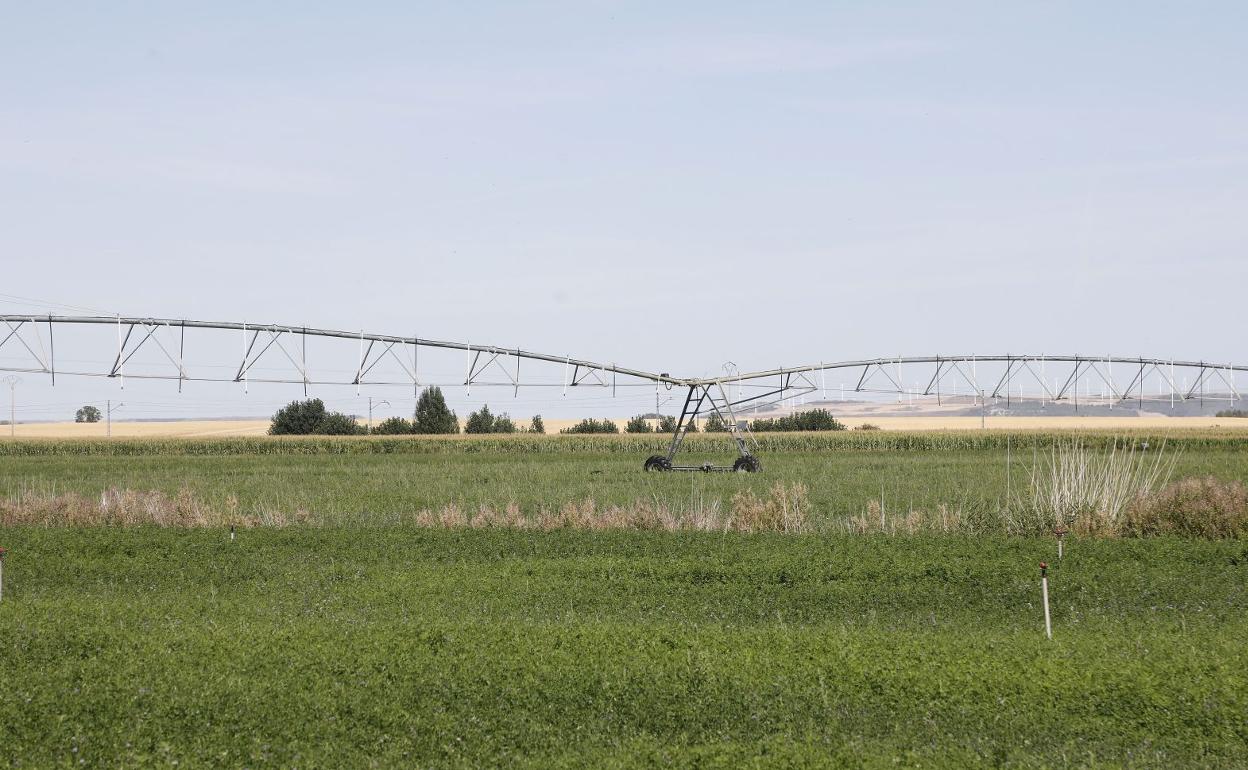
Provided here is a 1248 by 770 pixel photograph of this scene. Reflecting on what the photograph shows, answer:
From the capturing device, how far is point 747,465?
3841 cm

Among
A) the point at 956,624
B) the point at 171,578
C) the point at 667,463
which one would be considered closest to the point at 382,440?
the point at 667,463

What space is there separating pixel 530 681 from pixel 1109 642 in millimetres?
5661

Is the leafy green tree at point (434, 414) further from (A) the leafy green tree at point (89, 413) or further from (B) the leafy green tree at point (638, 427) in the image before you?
(A) the leafy green tree at point (89, 413)

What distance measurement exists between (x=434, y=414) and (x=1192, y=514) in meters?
71.4

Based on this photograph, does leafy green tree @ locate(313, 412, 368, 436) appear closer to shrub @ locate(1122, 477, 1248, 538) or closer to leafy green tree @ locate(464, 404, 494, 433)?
leafy green tree @ locate(464, 404, 494, 433)

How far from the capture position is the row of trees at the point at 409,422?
283 ft

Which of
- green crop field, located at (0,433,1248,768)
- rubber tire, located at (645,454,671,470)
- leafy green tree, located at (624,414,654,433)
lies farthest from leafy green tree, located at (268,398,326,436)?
green crop field, located at (0,433,1248,768)

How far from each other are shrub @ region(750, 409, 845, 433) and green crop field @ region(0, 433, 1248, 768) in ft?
186

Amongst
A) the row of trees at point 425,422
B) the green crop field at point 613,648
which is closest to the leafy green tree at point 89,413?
the row of trees at point 425,422

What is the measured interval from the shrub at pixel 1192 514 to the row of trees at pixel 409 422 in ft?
220

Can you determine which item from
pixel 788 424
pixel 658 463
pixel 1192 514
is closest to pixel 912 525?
pixel 1192 514

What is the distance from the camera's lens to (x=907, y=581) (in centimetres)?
1577

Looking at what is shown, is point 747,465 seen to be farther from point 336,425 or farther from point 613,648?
point 336,425

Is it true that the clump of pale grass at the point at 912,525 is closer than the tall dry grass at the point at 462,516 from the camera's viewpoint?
Yes
